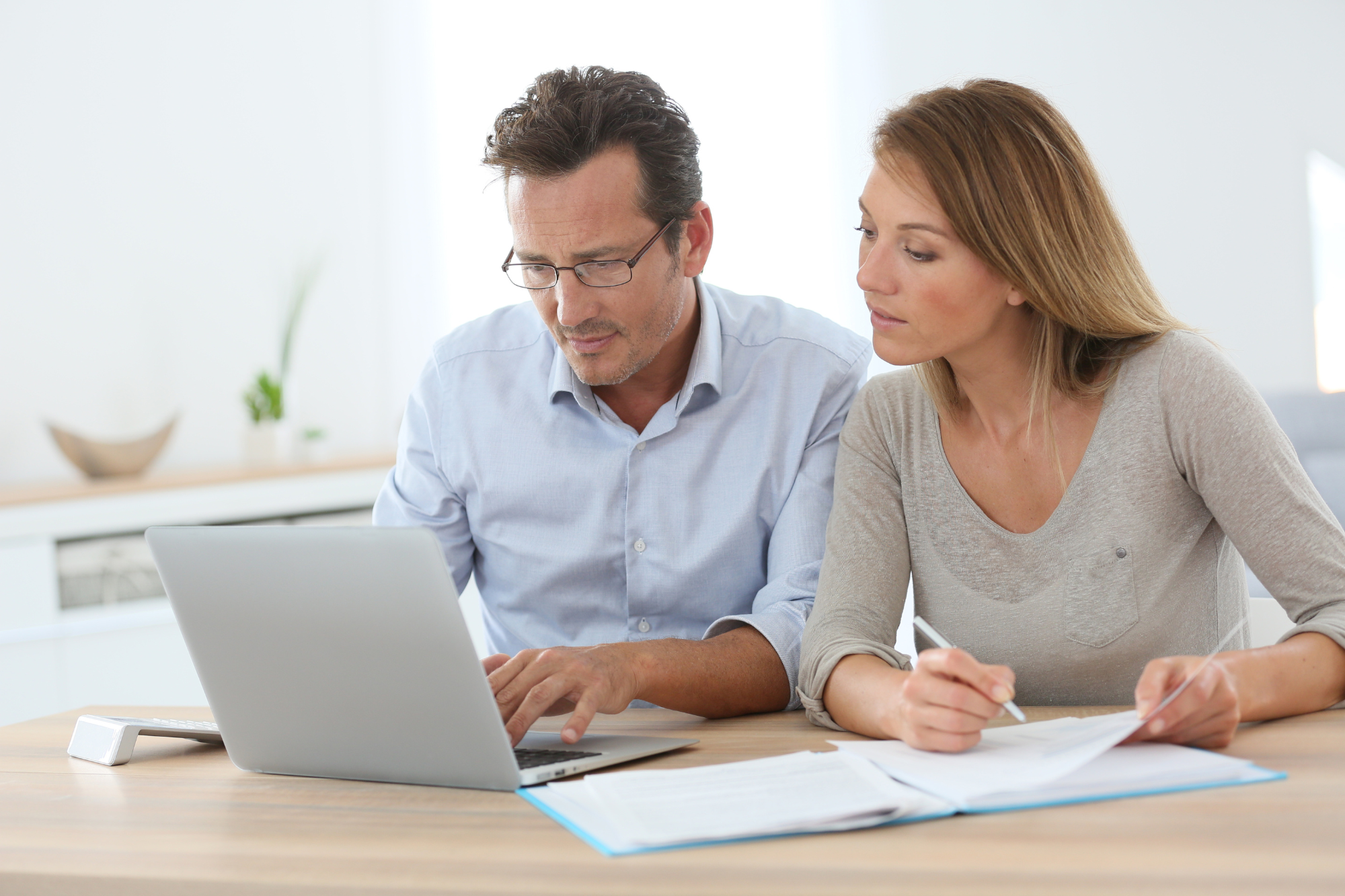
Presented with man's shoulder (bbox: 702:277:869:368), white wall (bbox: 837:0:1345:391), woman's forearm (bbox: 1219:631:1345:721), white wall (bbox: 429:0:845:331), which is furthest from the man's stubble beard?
white wall (bbox: 837:0:1345:391)

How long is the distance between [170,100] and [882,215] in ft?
9.35

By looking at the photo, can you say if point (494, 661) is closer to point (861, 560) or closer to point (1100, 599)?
point (861, 560)

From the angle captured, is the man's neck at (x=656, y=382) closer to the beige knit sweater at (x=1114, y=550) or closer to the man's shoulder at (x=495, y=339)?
the man's shoulder at (x=495, y=339)

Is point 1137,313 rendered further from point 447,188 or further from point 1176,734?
point 447,188

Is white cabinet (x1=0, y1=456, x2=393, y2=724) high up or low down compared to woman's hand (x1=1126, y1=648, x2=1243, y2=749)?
down

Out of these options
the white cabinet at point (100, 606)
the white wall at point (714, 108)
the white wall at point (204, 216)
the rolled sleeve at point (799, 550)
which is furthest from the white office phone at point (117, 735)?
the white wall at point (714, 108)

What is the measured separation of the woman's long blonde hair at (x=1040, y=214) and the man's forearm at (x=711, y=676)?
17.2 inches

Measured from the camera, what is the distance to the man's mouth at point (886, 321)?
1399mm

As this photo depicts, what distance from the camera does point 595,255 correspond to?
1.63 metres

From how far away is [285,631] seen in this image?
1058 mm

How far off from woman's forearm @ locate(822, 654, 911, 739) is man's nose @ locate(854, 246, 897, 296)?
0.42m

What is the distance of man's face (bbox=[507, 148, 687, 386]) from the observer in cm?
162

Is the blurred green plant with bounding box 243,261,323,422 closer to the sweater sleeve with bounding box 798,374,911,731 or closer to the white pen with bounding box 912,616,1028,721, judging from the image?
the sweater sleeve with bounding box 798,374,911,731

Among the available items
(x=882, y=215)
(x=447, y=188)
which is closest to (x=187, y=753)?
(x=882, y=215)
